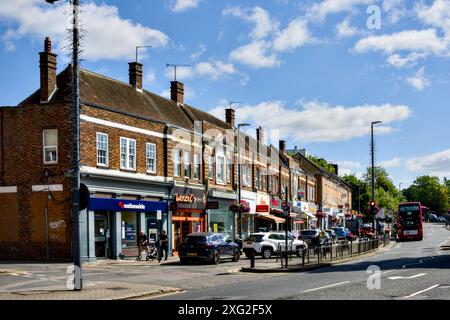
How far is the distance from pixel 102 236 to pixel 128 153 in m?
4.90

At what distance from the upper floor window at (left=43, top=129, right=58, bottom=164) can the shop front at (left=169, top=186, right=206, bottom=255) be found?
8.38 meters

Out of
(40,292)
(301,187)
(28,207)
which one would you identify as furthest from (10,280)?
(301,187)

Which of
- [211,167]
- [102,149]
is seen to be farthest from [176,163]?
[102,149]

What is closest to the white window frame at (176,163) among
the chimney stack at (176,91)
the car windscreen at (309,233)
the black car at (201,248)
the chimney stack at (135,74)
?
the chimney stack at (135,74)

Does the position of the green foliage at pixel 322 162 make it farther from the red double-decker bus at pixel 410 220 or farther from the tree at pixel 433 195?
the tree at pixel 433 195

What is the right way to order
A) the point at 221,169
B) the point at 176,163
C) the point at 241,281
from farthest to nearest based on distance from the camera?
1. the point at 221,169
2. the point at 176,163
3. the point at 241,281

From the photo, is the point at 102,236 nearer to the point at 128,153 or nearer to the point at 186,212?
the point at 128,153

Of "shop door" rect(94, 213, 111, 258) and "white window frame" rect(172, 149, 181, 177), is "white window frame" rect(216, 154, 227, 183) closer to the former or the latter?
"white window frame" rect(172, 149, 181, 177)

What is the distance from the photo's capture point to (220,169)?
47188 millimetres

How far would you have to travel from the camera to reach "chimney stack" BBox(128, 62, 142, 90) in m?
40.7

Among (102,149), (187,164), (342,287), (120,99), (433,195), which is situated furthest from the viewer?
(433,195)

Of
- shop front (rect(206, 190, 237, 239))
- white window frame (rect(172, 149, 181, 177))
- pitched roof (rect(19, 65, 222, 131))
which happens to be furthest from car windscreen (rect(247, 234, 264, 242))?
pitched roof (rect(19, 65, 222, 131))

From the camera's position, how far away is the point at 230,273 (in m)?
26.2

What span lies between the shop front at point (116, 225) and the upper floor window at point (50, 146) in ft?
9.42
